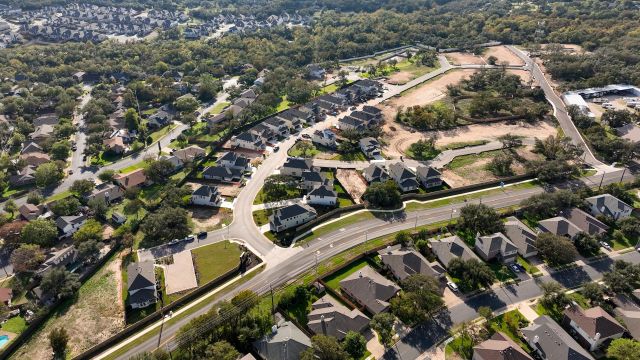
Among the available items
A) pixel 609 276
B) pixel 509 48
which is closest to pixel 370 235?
pixel 609 276

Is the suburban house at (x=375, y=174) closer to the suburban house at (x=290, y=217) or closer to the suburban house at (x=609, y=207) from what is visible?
the suburban house at (x=290, y=217)

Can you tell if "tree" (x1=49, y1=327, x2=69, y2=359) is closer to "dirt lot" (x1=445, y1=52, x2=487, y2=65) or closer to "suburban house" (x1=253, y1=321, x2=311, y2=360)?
"suburban house" (x1=253, y1=321, x2=311, y2=360)

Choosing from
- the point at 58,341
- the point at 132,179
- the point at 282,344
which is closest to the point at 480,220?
the point at 282,344

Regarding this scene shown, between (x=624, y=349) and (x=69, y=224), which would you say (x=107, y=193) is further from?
(x=624, y=349)

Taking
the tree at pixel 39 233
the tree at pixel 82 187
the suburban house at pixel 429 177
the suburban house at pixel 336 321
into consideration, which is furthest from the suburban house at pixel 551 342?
the tree at pixel 82 187

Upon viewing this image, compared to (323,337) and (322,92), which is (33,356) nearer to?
(323,337)

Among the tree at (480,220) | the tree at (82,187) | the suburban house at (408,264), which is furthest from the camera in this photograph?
the tree at (82,187)
